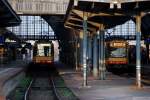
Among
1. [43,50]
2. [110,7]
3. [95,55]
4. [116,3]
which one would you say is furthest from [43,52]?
[116,3]

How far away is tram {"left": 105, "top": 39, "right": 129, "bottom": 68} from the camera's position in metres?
51.3

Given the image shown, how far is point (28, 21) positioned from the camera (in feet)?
433

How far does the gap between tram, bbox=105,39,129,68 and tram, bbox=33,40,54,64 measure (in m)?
8.01

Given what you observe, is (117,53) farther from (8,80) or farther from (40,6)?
(8,80)

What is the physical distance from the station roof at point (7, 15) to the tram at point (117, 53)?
9.89 m

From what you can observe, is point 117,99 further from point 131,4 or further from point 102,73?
point 102,73

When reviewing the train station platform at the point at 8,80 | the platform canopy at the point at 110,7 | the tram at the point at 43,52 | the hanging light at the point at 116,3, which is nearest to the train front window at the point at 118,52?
the tram at the point at 43,52

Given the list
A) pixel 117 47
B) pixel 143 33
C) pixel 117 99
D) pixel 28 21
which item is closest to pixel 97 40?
pixel 117 47

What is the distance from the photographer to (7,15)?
170ft

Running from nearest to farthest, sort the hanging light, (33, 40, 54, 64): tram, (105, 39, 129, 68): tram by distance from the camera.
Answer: the hanging light, (105, 39, 129, 68): tram, (33, 40, 54, 64): tram

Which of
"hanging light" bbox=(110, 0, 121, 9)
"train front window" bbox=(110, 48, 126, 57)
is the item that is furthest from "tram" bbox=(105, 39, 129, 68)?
"hanging light" bbox=(110, 0, 121, 9)

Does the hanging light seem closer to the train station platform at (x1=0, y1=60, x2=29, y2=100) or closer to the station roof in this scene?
the train station platform at (x1=0, y1=60, x2=29, y2=100)

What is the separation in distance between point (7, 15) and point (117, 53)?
11.3m

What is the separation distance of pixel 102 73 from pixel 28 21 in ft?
324
